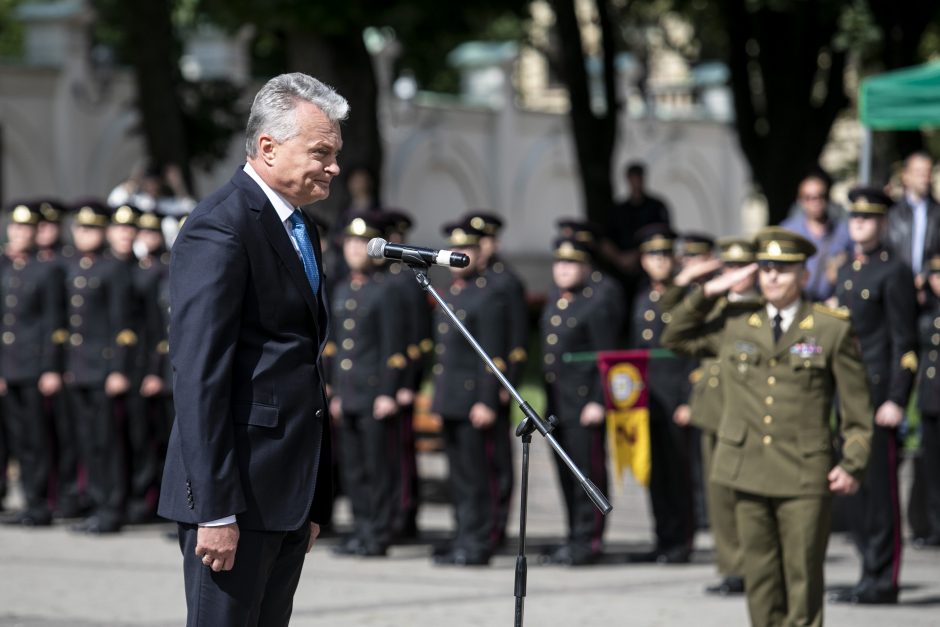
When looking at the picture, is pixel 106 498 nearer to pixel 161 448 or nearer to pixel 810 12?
pixel 161 448

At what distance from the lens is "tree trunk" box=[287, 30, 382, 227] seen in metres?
17.7

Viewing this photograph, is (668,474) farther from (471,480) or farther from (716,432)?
(716,432)

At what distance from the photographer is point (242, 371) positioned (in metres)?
4.89

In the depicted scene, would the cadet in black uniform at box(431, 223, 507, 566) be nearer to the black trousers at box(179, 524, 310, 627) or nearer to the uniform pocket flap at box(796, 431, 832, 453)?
the uniform pocket flap at box(796, 431, 832, 453)

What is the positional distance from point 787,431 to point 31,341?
6922 mm

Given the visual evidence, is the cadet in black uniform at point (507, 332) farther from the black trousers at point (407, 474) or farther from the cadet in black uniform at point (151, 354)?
the cadet in black uniform at point (151, 354)

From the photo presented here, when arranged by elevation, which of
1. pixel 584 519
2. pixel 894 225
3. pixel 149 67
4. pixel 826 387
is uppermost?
pixel 149 67

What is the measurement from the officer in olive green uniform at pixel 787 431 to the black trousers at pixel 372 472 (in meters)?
3.98

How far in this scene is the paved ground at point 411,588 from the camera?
877 centimetres

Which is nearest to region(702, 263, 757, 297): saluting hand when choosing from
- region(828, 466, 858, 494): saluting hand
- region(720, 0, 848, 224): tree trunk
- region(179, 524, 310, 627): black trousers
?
region(828, 466, 858, 494): saluting hand

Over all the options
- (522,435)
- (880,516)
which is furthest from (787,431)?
(522,435)

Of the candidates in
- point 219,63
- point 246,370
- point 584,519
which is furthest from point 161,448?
point 219,63

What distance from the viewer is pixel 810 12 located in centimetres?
2158

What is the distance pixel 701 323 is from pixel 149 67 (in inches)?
431
